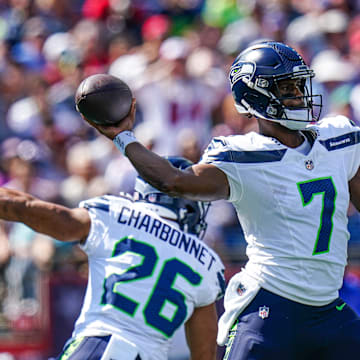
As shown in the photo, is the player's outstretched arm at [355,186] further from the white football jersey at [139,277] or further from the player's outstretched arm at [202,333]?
the player's outstretched arm at [202,333]

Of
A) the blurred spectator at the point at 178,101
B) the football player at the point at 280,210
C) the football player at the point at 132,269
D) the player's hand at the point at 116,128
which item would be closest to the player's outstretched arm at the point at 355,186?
the football player at the point at 280,210

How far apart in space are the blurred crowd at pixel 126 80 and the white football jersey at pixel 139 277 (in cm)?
309

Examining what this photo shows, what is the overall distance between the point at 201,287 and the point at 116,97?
1216 mm

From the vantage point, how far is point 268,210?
3.83 meters

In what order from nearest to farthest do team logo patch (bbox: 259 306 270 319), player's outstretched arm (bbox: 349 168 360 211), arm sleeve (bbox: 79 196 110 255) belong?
team logo patch (bbox: 259 306 270 319)
player's outstretched arm (bbox: 349 168 360 211)
arm sleeve (bbox: 79 196 110 255)

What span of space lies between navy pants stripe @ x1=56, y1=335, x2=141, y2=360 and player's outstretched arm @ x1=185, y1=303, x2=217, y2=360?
49 centimetres

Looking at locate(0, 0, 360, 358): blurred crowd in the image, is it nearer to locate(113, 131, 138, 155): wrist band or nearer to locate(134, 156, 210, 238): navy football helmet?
locate(134, 156, 210, 238): navy football helmet

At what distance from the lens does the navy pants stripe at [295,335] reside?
378 cm

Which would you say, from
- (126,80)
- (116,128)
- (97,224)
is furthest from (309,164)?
(126,80)

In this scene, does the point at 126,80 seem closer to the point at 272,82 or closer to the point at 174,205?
the point at 174,205

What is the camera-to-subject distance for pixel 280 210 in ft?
12.5

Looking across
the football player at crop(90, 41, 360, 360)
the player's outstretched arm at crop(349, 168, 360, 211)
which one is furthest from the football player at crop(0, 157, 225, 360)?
the player's outstretched arm at crop(349, 168, 360, 211)

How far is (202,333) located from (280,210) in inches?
42.7

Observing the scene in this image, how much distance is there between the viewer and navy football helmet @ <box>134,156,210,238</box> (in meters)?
4.50
